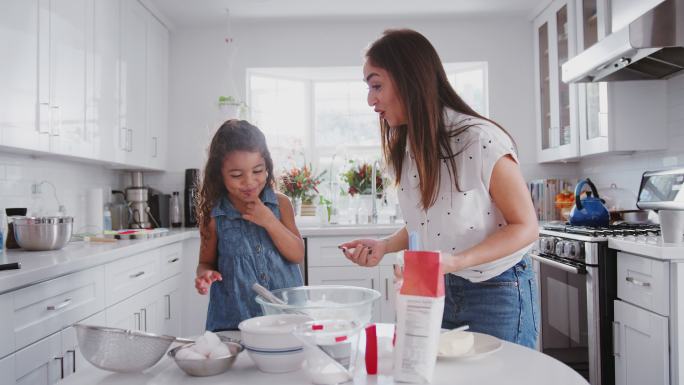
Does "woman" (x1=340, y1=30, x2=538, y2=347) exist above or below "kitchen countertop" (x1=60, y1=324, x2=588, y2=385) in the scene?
above

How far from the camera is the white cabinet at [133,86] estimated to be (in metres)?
3.24

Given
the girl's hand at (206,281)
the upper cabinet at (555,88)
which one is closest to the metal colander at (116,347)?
the girl's hand at (206,281)

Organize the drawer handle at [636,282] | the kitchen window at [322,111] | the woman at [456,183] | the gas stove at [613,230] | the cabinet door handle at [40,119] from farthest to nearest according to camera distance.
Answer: the kitchen window at [322,111], the gas stove at [613,230], the cabinet door handle at [40,119], the drawer handle at [636,282], the woman at [456,183]

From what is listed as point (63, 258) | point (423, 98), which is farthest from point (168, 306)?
point (423, 98)

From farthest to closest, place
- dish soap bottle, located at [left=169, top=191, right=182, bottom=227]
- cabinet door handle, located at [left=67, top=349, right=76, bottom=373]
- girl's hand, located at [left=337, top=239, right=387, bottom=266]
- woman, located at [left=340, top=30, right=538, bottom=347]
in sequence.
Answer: dish soap bottle, located at [left=169, top=191, right=182, bottom=227] < cabinet door handle, located at [left=67, top=349, right=76, bottom=373] < girl's hand, located at [left=337, top=239, right=387, bottom=266] < woman, located at [left=340, top=30, right=538, bottom=347]

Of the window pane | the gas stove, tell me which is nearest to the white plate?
the gas stove

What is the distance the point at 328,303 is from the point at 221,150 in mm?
663

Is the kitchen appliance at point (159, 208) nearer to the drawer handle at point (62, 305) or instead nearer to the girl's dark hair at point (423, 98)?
the drawer handle at point (62, 305)

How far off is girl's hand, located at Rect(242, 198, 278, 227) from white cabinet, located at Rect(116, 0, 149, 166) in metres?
1.84

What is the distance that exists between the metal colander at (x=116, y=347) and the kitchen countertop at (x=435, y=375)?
0.09ft

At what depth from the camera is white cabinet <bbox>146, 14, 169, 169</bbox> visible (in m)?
3.68

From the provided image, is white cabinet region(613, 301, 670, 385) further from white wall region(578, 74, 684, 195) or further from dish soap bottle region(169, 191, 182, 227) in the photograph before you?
dish soap bottle region(169, 191, 182, 227)

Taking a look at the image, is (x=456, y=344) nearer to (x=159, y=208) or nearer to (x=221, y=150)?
(x=221, y=150)

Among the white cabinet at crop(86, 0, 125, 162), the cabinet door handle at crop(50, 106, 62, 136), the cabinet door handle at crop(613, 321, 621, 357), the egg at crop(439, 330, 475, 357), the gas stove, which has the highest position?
the white cabinet at crop(86, 0, 125, 162)
